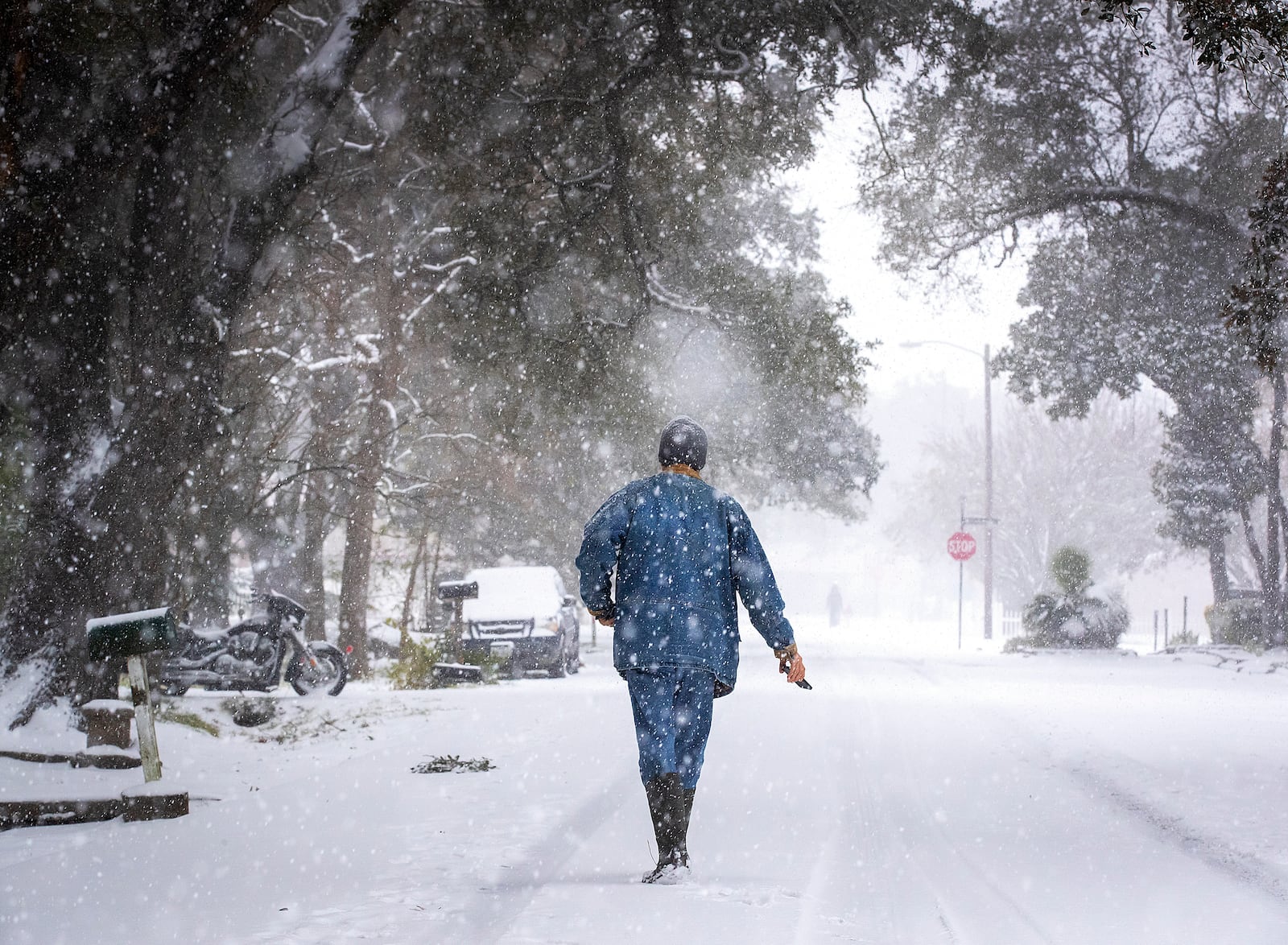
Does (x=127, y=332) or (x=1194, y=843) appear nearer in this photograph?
(x=1194, y=843)

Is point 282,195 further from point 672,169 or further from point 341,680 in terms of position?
point 341,680

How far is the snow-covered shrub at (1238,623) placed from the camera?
28.3 meters

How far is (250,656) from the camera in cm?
1551

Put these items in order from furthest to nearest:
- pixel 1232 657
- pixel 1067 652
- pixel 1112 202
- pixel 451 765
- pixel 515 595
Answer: pixel 1067 652, pixel 1232 657, pixel 515 595, pixel 1112 202, pixel 451 765

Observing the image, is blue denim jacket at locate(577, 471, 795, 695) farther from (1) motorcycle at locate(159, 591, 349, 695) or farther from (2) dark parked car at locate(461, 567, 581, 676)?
(2) dark parked car at locate(461, 567, 581, 676)

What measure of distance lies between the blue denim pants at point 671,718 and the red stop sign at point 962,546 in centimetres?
3237

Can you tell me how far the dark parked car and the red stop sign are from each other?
59.7 ft

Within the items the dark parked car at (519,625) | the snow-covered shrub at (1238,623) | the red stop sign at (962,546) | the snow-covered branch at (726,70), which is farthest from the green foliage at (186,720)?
the red stop sign at (962,546)

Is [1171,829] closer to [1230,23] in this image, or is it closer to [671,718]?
[671,718]

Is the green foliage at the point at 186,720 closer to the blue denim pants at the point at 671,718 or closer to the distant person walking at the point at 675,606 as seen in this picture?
the distant person walking at the point at 675,606

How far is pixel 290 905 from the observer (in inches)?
200

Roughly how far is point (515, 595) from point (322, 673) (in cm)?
598

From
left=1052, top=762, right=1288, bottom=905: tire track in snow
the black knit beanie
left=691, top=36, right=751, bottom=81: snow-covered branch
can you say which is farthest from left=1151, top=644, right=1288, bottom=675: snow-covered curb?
the black knit beanie

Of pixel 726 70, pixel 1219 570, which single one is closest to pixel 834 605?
pixel 1219 570
